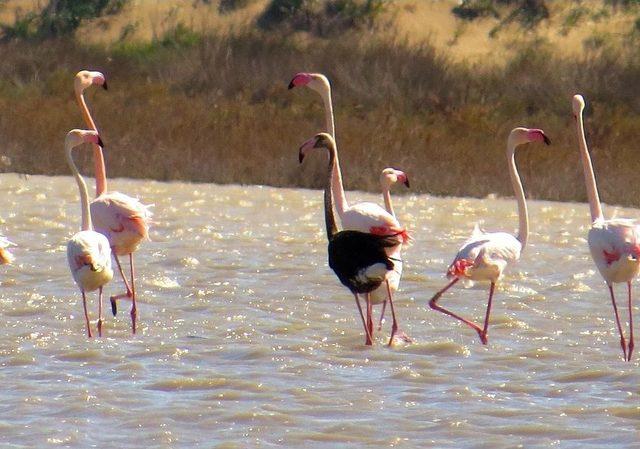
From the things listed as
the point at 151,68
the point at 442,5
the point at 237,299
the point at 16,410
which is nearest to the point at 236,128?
the point at 151,68

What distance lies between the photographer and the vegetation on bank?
15.6 meters

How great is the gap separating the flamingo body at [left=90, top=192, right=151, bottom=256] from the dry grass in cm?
633

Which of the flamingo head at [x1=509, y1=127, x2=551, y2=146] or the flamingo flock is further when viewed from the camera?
the flamingo head at [x1=509, y1=127, x2=551, y2=146]

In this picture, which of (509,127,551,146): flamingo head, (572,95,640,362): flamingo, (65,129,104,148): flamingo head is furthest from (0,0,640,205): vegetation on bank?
Result: (572,95,640,362): flamingo

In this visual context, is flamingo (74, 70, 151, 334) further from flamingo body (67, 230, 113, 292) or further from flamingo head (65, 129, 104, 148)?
flamingo body (67, 230, 113, 292)

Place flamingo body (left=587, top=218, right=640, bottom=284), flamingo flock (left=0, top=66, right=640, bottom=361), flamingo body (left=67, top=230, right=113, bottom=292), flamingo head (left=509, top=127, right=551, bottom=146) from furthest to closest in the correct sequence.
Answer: flamingo head (left=509, top=127, right=551, bottom=146)
flamingo body (left=67, top=230, right=113, bottom=292)
flamingo flock (left=0, top=66, right=640, bottom=361)
flamingo body (left=587, top=218, right=640, bottom=284)

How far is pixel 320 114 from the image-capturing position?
18.2 meters

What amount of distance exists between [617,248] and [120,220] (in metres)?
2.99

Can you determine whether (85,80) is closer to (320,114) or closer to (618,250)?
(618,250)

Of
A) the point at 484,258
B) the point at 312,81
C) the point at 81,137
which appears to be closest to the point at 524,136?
the point at 484,258

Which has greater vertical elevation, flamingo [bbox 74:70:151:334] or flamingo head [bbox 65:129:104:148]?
flamingo head [bbox 65:129:104:148]

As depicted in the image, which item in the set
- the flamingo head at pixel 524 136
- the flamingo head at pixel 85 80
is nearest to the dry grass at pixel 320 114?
the flamingo head at pixel 85 80

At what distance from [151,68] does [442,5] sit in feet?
31.7

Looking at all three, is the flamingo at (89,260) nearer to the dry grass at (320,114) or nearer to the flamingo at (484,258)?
the flamingo at (484,258)
